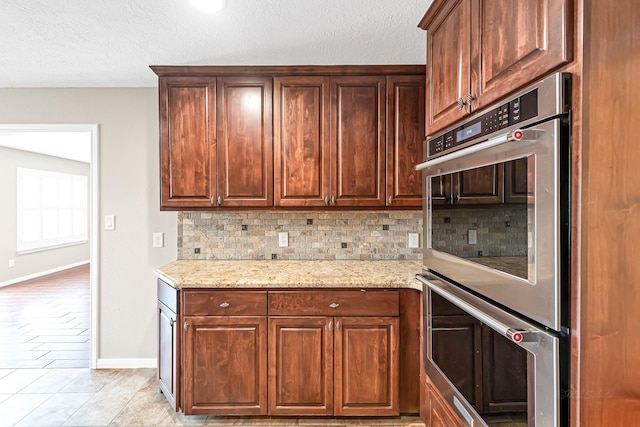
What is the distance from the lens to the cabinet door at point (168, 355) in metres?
2.21

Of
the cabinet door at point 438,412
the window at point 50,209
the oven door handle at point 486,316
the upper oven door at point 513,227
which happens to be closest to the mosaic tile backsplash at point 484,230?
the upper oven door at point 513,227

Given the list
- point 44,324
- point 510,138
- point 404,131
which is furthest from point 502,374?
point 44,324

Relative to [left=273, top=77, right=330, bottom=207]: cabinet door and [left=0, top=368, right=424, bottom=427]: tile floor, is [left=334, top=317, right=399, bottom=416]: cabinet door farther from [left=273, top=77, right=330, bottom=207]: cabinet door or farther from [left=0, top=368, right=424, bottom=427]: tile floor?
[left=273, top=77, right=330, bottom=207]: cabinet door

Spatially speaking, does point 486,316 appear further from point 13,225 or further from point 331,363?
point 13,225

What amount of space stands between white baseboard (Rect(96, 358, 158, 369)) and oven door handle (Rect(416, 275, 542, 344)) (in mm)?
2428

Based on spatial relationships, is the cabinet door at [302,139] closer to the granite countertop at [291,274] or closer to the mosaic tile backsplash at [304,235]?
the mosaic tile backsplash at [304,235]

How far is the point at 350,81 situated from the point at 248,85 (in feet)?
2.30

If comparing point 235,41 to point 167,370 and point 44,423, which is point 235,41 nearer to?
point 167,370

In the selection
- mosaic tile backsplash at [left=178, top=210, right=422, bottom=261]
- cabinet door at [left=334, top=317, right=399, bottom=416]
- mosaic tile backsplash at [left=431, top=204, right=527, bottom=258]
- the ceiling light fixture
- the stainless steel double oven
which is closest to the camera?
the stainless steel double oven

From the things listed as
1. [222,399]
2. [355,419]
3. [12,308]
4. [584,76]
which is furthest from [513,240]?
[12,308]

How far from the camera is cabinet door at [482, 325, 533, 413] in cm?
103

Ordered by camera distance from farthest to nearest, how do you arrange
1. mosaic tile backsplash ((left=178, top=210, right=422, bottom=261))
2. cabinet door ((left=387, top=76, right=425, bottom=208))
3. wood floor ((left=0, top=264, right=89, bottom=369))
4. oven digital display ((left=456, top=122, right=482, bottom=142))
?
wood floor ((left=0, top=264, right=89, bottom=369)) → mosaic tile backsplash ((left=178, top=210, right=422, bottom=261)) → cabinet door ((left=387, top=76, right=425, bottom=208)) → oven digital display ((left=456, top=122, right=482, bottom=142))

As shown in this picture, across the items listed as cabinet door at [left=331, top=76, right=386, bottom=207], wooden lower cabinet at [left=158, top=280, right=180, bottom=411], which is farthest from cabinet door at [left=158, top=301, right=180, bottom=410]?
cabinet door at [left=331, top=76, right=386, bottom=207]

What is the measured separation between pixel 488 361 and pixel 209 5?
1931 millimetres
